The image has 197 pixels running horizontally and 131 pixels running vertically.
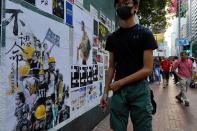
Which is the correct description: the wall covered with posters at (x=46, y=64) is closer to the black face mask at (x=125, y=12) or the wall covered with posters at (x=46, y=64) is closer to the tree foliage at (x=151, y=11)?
the black face mask at (x=125, y=12)

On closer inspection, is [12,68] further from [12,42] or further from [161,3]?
[161,3]

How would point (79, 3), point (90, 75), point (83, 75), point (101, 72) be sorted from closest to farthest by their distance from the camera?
1. point (79, 3)
2. point (83, 75)
3. point (90, 75)
4. point (101, 72)

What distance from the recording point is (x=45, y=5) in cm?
533

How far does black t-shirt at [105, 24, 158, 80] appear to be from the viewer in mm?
4270

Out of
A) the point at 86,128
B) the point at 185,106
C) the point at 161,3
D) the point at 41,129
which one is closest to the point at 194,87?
the point at 161,3

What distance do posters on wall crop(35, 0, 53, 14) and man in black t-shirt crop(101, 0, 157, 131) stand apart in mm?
1115

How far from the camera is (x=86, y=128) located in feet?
25.6

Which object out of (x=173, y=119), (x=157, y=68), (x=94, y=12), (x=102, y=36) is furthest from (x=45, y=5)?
(x=157, y=68)

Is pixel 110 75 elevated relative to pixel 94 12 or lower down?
lower down

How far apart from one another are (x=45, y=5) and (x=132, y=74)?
1628 mm

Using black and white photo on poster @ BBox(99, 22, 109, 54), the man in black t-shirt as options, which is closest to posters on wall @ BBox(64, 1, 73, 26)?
the man in black t-shirt

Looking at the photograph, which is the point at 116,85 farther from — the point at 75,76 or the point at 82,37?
the point at 82,37

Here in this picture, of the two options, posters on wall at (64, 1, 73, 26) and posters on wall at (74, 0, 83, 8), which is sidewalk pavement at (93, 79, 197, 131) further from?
posters on wall at (64, 1, 73, 26)

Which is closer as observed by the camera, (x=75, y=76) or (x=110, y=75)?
(x=110, y=75)
